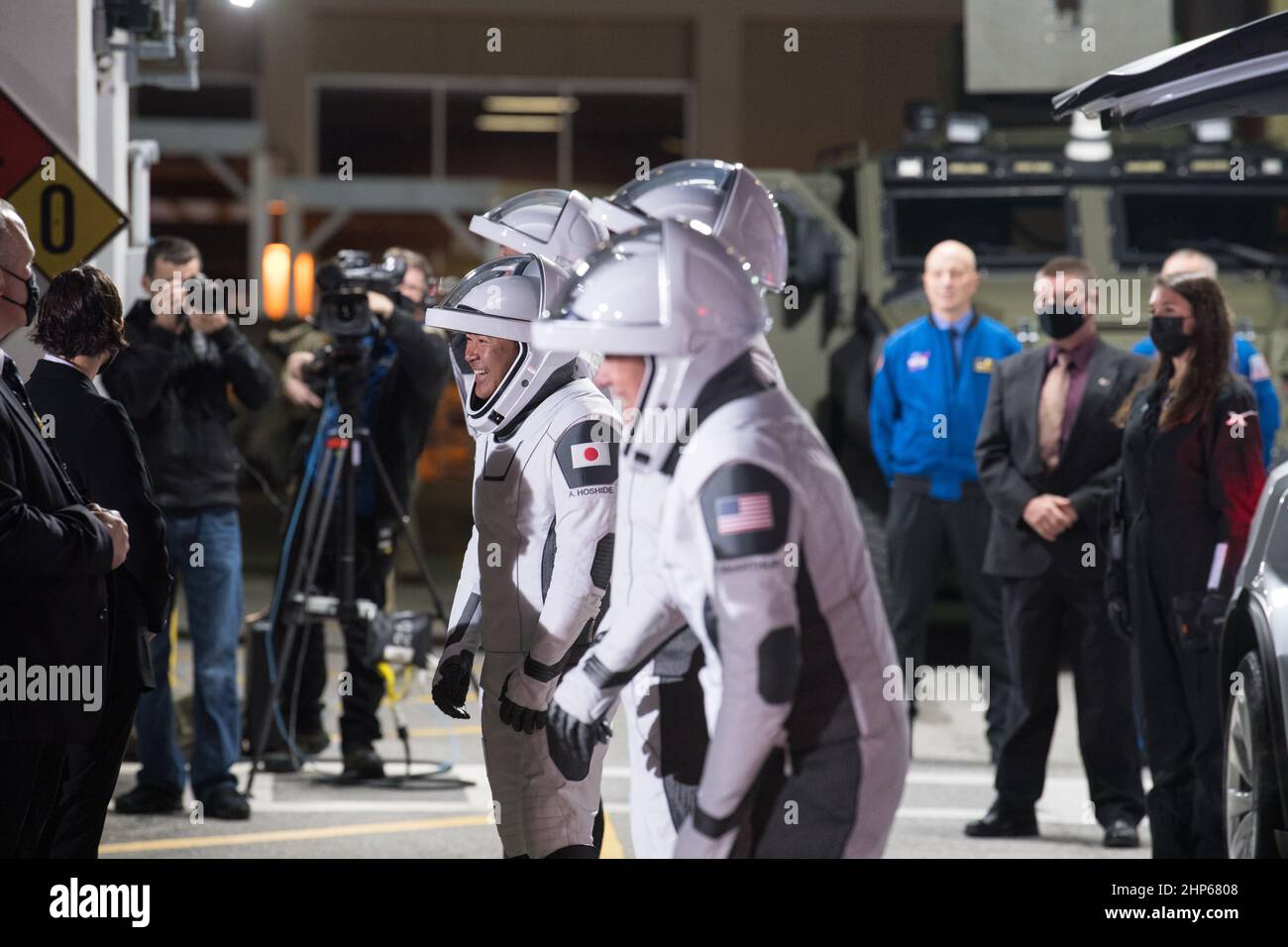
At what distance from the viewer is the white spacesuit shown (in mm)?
4391

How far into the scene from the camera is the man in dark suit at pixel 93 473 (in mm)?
4949

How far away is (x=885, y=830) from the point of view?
327 centimetres

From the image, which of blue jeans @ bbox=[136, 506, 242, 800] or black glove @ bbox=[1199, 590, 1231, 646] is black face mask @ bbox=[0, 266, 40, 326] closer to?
blue jeans @ bbox=[136, 506, 242, 800]

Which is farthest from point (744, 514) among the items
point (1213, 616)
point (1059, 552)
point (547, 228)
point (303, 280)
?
point (303, 280)

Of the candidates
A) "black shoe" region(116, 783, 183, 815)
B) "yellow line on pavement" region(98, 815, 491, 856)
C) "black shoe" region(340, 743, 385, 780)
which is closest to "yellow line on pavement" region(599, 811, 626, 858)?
"yellow line on pavement" region(98, 815, 491, 856)

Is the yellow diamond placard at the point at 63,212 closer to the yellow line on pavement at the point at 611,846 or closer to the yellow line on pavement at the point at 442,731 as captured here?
the yellow line on pavement at the point at 611,846

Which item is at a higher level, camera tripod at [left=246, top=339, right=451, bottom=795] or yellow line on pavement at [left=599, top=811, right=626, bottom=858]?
camera tripod at [left=246, top=339, right=451, bottom=795]

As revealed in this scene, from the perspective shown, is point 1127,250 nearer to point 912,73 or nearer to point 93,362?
point 93,362

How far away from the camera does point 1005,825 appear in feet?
23.3

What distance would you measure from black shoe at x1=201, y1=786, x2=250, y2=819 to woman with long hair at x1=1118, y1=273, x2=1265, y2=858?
10.7ft

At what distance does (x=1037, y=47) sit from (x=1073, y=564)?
180 inches

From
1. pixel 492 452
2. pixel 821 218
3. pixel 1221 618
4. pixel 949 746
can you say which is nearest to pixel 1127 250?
pixel 821 218

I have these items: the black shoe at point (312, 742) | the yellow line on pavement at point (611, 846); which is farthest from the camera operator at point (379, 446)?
the yellow line on pavement at point (611, 846)
